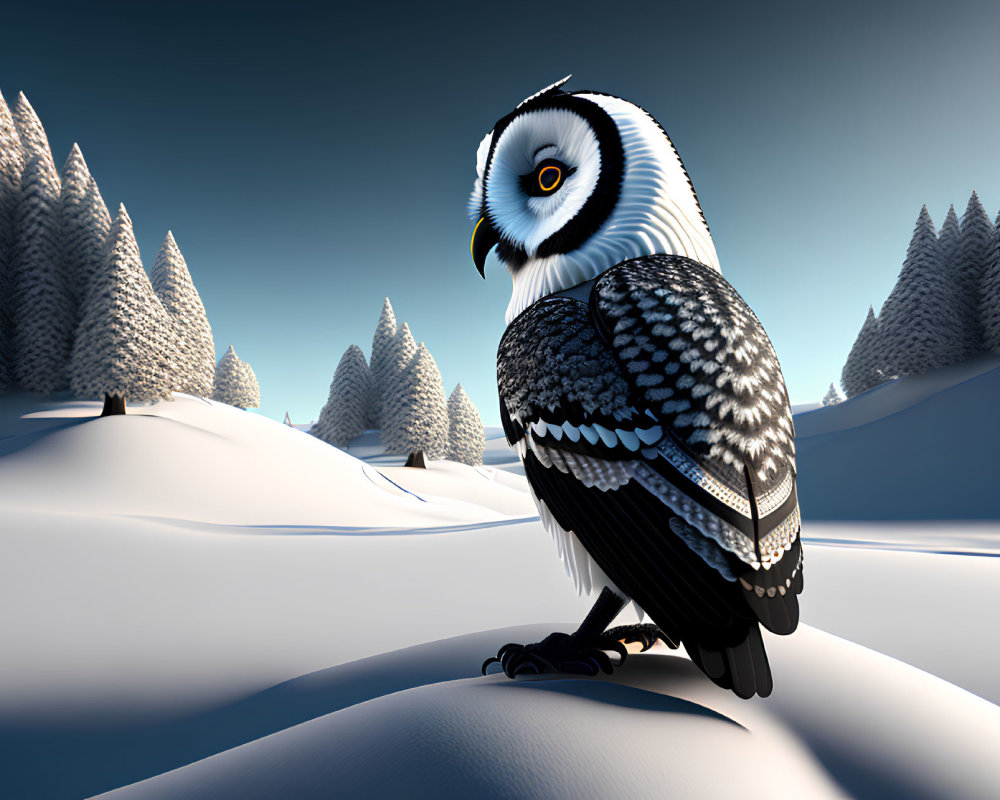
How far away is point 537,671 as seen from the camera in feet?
5.36

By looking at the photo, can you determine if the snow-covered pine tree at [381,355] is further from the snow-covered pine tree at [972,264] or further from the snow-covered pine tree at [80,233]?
the snow-covered pine tree at [972,264]

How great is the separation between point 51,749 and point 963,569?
6573 mm

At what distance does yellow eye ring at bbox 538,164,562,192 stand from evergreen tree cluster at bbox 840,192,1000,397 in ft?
58.0

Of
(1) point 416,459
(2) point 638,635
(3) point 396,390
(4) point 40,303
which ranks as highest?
(4) point 40,303

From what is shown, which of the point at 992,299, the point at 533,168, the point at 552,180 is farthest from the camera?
the point at 992,299

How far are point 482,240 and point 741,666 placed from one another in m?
2.00

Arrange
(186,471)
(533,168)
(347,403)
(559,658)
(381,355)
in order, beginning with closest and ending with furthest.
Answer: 1. (559,658)
2. (533,168)
3. (186,471)
4. (347,403)
5. (381,355)

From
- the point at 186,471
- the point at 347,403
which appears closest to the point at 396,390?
the point at 347,403

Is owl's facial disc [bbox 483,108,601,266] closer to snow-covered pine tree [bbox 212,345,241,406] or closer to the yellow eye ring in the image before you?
the yellow eye ring

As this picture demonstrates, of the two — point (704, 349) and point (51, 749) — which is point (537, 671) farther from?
point (51, 749)

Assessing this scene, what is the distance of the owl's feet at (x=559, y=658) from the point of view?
163 cm

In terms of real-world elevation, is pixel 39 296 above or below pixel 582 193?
above

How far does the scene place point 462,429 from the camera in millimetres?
22766

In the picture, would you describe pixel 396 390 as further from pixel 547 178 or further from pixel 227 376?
pixel 547 178
